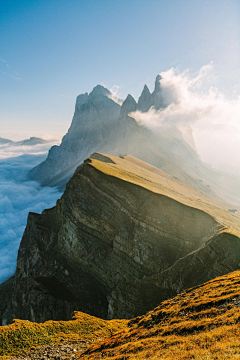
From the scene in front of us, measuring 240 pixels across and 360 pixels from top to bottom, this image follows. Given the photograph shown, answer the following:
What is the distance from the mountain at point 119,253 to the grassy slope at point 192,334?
50.5ft

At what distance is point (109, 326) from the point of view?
98.2 ft

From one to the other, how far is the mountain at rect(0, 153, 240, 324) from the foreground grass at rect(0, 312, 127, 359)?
39.5 feet

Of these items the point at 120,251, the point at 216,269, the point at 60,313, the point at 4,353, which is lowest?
the point at 60,313

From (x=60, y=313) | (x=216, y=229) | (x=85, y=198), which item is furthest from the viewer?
(x=85, y=198)

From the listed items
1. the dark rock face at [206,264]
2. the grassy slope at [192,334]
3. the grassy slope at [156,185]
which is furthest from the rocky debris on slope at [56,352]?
the grassy slope at [156,185]

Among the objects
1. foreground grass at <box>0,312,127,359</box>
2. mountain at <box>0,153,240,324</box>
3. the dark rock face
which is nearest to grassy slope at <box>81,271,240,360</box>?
foreground grass at <box>0,312,127,359</box>

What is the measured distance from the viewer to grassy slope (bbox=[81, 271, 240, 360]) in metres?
10.9

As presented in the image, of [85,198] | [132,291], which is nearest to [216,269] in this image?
[132,291]

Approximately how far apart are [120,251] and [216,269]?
22093 mm

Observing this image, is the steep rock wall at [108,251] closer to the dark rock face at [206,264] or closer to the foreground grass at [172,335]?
the dark rock face at [206,264]

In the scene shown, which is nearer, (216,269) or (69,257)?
(216,269)

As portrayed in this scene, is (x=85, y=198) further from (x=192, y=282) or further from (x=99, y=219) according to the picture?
(x=192, y=282)

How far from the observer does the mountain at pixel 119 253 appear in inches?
1395

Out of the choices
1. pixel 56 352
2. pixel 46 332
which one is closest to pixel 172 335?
pixel 56 352
